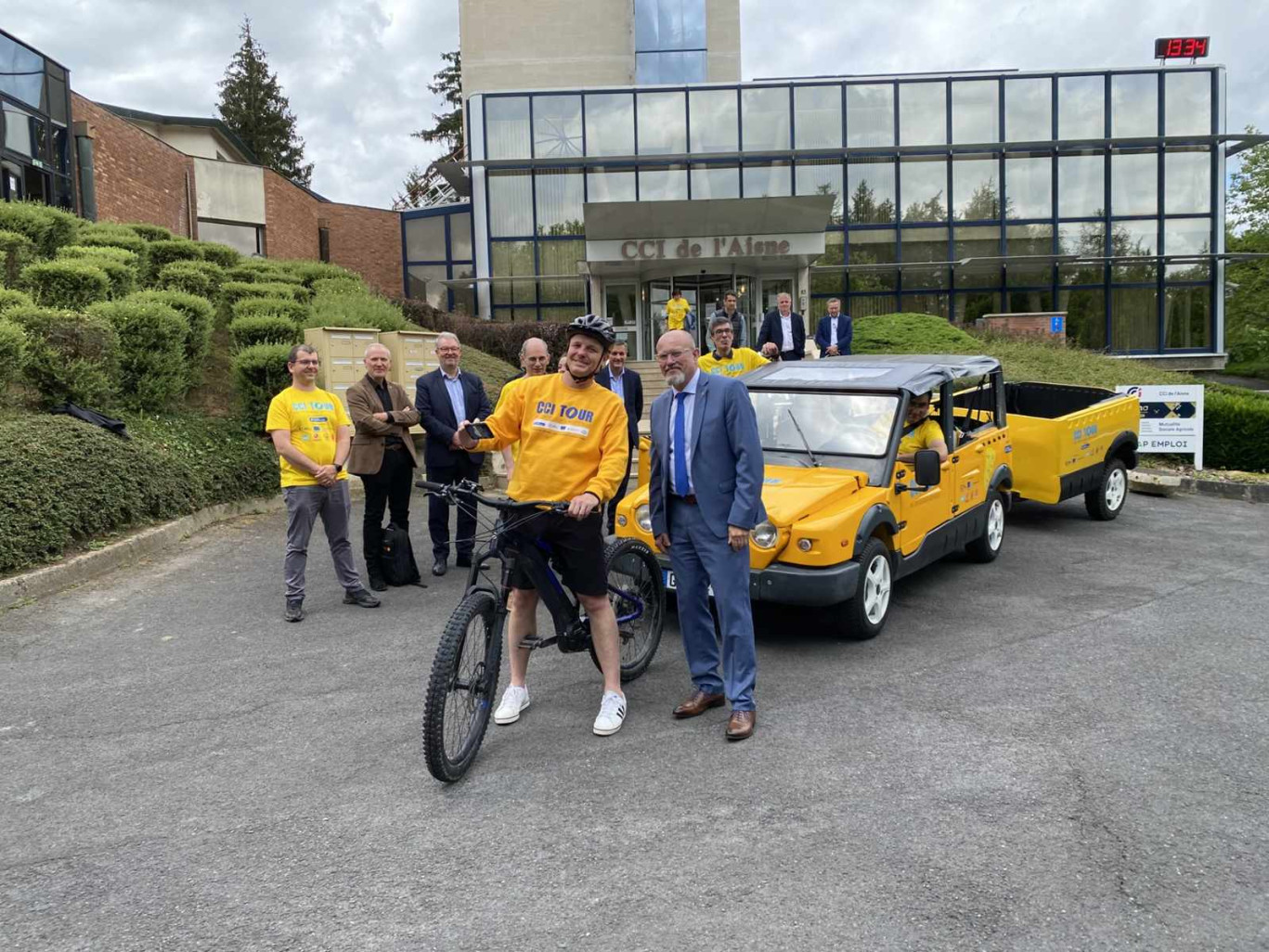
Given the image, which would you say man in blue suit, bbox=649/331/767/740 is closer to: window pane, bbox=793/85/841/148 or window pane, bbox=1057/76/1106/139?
window pane, bbox=793/85/841/148

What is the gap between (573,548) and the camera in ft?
15.3

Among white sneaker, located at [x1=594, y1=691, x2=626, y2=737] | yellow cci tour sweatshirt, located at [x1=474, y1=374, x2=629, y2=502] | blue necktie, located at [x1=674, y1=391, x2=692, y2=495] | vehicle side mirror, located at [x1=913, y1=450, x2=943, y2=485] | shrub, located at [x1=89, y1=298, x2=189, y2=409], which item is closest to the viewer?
yellow cci tour sweatshirt, located at [x1=474, y1=374, x2=629, y2=502]

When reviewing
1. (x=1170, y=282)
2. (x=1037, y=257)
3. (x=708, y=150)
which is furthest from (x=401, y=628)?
(x=1170, y=282)

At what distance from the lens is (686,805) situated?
4027mm

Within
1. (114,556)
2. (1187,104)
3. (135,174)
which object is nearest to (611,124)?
(135,174)

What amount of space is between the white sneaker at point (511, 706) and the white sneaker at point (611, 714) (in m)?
0.40

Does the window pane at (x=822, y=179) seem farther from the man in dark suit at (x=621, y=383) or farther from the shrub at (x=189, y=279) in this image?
the man in dark suit at (x=621, y=383)

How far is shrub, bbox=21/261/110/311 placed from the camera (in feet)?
39.6

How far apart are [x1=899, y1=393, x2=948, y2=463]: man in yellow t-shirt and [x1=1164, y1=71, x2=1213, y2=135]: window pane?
2594cm

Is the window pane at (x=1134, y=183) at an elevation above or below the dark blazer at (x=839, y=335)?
above

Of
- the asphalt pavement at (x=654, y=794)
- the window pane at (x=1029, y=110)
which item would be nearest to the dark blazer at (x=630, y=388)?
the asphalt pavement at (x=654, y=794)

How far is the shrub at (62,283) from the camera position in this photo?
12070 millimetres

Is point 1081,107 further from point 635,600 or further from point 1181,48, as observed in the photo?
point 635,600

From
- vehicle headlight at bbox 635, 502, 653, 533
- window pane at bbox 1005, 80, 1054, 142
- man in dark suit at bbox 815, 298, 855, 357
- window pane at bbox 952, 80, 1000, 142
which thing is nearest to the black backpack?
vehicle headlight at bbox 635, 502, 653, 533
